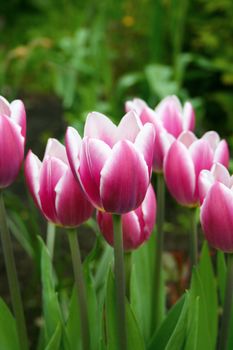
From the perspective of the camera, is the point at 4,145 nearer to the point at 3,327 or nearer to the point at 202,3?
the point at 3,327

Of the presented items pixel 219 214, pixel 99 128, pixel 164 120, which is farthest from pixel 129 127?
pixel 164 120

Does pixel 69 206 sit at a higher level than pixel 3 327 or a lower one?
higher

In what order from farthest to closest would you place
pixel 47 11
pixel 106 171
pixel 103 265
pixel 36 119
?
pixel 47 11 → pixel 36 119 → pixel 103 265 → pixel 106 171

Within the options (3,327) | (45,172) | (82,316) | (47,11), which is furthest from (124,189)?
(47,11)

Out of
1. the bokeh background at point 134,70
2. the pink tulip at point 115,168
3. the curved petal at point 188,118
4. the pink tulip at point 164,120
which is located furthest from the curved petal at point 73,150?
the bokeh background at point 134,70

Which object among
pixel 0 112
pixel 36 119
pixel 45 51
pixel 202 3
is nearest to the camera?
pixel 0 112

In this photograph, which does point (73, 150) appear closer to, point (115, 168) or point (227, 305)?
point (115, 168)

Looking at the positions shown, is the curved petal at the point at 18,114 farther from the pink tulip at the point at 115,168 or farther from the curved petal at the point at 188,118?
the curved petal at the point at 188,118
